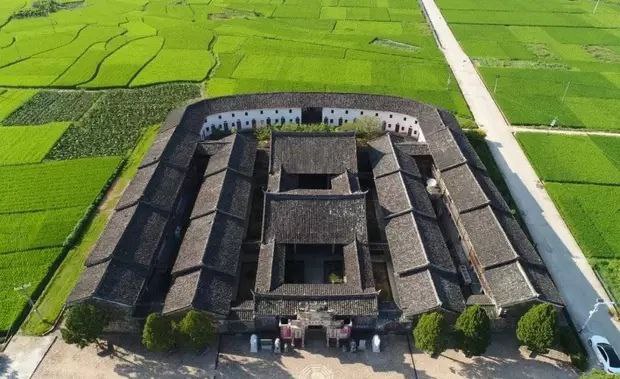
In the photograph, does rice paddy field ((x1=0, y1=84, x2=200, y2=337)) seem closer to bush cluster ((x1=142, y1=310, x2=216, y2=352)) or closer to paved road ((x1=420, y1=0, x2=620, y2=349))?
bush cluster ((x1=142, y1=310, x2=216, y2=352))

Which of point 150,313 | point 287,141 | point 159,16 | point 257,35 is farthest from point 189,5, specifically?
point 150,313

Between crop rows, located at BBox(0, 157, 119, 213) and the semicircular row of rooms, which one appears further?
the semicircular row of rooms

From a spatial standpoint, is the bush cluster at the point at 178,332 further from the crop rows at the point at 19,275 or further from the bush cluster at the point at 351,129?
the bush cluster at the point at 351,129

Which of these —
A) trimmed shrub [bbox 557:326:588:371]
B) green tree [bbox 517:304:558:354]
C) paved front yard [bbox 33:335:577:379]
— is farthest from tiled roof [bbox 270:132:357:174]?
trimmed shrub [bbox 557:326:588:371]

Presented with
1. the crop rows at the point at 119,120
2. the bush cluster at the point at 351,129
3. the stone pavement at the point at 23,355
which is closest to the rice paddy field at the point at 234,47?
the crop rows at the point at 119,120

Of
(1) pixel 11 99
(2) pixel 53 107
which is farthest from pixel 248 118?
(1) pixel 11 99

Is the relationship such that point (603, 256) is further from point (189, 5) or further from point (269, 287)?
point (189, 5)

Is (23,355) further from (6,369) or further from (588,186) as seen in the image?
(588,186)
